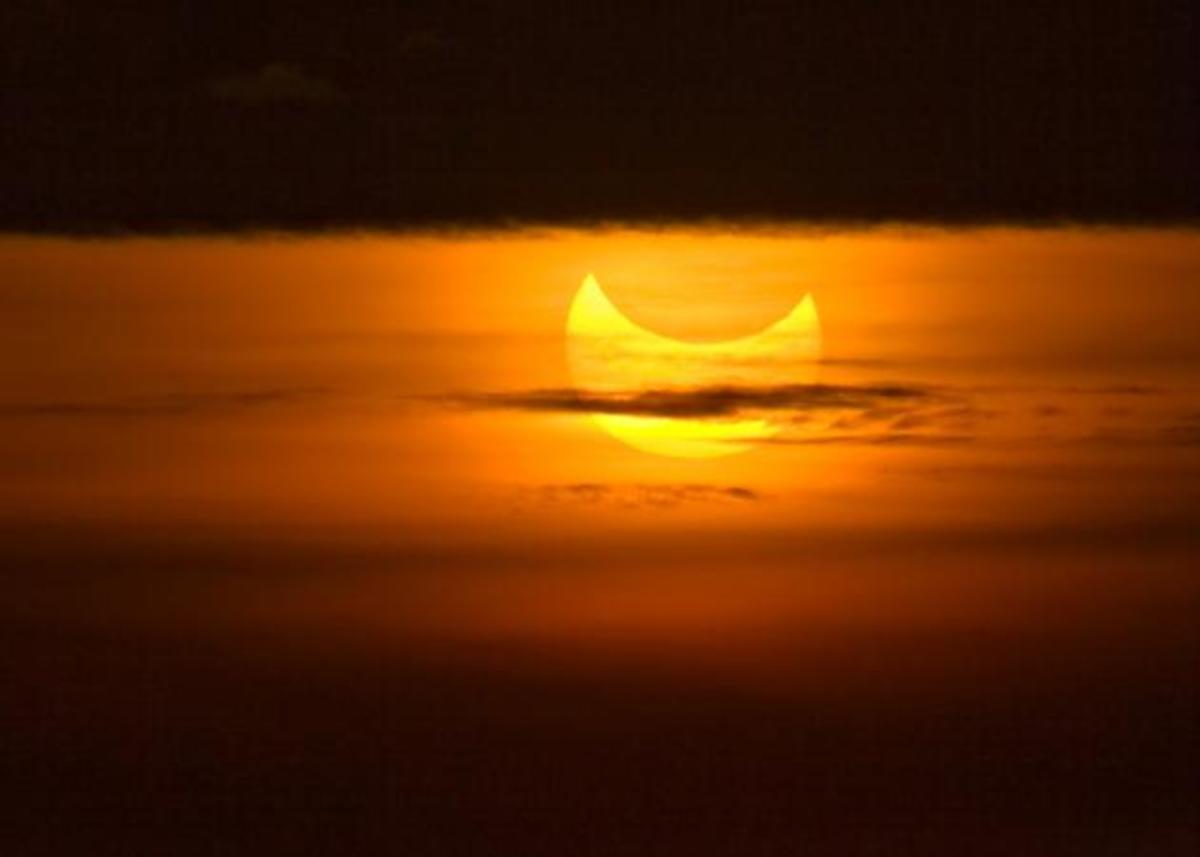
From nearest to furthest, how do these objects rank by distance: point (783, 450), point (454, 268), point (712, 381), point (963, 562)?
point (963, 562) → point (783, 450) → point (712, 381) → point (454, 268)

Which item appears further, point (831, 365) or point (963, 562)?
point (831, 365)

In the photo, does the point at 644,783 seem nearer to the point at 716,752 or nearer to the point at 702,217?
the point at 716,752

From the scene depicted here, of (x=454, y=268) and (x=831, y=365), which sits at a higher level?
(x=454, y=268)

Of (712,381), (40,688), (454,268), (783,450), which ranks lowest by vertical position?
(40,688)

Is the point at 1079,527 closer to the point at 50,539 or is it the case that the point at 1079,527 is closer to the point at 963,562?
the point at 963,562

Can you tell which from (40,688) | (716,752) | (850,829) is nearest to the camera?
(850,829)

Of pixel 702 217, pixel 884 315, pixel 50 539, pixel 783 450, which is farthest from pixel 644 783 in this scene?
pixel 702 217
